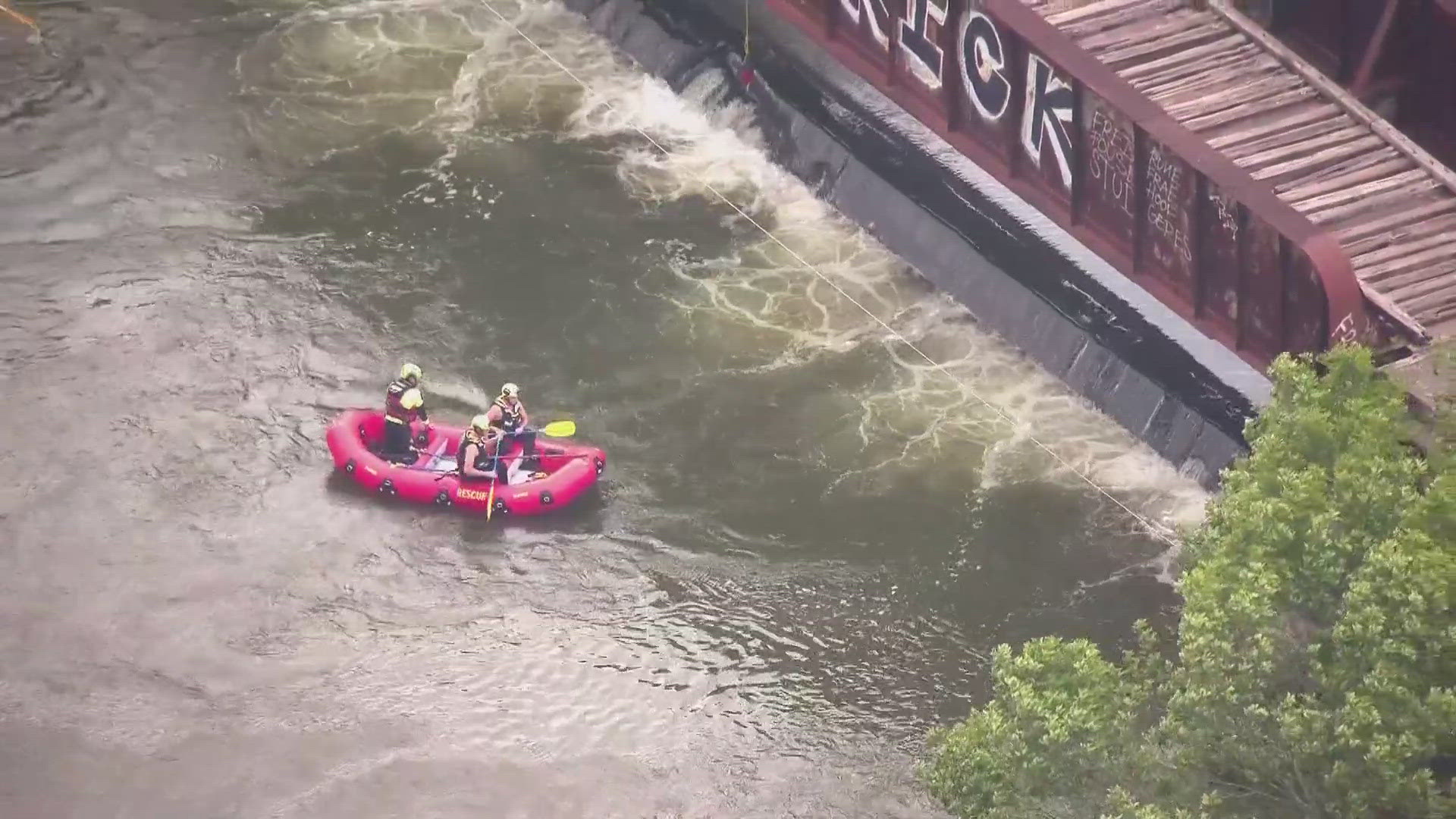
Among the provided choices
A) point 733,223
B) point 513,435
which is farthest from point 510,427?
point 733,223

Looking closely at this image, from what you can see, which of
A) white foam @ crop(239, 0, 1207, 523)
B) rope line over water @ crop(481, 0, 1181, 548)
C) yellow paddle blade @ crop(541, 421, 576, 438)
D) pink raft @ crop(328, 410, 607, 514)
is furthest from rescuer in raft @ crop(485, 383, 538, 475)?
rope line over water @ crop(481, 0, 1181, 548)

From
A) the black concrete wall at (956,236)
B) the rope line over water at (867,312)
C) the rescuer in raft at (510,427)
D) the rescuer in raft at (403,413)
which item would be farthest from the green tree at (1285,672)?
the rescuer in raft at (403,413)

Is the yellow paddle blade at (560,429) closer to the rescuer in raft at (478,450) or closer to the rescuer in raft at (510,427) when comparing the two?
the rescuer in raft at (510,427)

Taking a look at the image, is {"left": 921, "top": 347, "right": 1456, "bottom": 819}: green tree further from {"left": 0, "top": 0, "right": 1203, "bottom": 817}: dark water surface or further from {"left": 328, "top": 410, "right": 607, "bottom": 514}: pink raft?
{"left": 328, "top": 410, "right": 607, "bottom": 514}: pink raft

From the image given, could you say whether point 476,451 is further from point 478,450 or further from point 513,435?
point 513,435

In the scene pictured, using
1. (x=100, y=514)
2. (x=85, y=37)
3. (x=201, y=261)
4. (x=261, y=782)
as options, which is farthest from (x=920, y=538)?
(x=85, y=37)

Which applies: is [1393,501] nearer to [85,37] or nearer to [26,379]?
[26,379]
